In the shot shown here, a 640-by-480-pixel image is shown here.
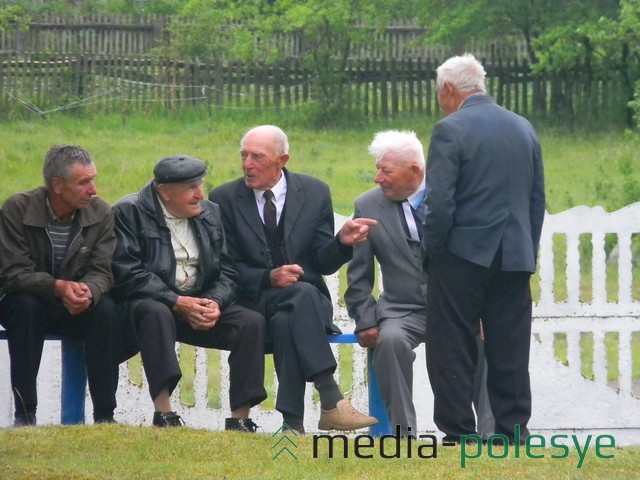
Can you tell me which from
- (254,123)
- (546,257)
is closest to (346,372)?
(546,257)

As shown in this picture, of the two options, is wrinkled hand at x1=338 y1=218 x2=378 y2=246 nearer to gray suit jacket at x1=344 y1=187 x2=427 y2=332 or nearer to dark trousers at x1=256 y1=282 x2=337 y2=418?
gray suit jacket at x1=344 y1=187 x2=427 y2=332

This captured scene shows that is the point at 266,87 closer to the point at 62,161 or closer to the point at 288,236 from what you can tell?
the point at 288,236

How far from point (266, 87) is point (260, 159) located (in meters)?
14.3

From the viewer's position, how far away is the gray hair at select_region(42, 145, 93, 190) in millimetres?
6891

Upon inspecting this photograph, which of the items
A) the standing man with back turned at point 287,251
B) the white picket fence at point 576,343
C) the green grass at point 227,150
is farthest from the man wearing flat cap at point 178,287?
the green grass at point 227,150

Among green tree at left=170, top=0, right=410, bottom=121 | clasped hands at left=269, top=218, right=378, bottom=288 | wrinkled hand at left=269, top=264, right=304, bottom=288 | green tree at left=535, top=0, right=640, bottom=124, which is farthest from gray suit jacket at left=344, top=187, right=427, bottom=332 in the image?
green tree at left=170, top=0, right=410, bottom=121

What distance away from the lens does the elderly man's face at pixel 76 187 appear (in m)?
6.88

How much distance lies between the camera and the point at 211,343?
710cm

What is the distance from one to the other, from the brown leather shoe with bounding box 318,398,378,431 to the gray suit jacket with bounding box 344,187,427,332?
48cm

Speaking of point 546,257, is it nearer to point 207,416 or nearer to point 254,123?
point 207,416

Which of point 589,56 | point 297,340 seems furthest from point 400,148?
point 589,56

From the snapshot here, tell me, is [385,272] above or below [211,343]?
above

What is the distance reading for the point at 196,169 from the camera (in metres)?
7.06

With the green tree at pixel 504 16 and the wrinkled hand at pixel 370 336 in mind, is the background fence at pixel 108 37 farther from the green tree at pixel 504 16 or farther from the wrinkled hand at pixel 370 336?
the wrinkled hand at pixel 370 336
